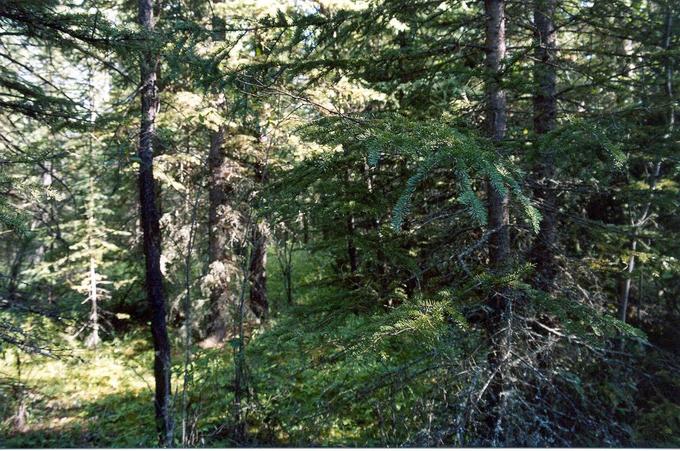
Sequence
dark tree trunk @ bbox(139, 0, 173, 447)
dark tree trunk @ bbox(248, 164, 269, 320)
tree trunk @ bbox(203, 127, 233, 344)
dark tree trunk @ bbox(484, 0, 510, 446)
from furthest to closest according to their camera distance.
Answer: dark tree trunk @ bbox(248, 164, 269, 320) → tree trunk @ bbox(203, 127, 233, 344) → dark tree trunk @ bbox(139, 0, 173, 447) → dark tree trunk @ bbox(484, 0, 510, 446)

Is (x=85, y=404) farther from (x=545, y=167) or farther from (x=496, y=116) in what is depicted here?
(x=545, y=167)

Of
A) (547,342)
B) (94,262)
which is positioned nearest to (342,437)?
(547,342)

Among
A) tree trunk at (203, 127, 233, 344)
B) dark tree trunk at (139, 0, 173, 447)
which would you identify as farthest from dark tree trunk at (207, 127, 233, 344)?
dark tree trunk at (139, 0, 173, 447)

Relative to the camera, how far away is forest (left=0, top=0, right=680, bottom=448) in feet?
11.6

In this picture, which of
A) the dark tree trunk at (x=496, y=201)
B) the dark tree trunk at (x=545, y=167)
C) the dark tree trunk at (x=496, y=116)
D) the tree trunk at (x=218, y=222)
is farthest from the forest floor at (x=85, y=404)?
the dark tree trunk at (x=545, y=167)

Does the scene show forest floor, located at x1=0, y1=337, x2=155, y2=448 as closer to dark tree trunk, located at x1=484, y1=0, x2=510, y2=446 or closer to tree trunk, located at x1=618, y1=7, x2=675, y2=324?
dark tree trunk, located at x1=484, y1=0, x2=510, y2=446

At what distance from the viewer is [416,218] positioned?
4820mm

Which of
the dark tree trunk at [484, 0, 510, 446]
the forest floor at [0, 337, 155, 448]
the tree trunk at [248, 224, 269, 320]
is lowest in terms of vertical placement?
the forest floor at [0, 337, 155, 448]

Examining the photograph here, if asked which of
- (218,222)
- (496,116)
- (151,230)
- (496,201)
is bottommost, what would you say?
(151,230)

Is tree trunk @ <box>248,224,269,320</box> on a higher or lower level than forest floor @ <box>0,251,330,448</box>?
higher

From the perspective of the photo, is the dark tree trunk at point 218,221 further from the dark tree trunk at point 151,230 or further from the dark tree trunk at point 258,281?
the dark tree trunk at point 151,230

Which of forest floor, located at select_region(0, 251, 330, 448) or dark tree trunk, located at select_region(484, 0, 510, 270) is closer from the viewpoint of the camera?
dark tree trunk, located at select_region(484, 0, 510, 270)

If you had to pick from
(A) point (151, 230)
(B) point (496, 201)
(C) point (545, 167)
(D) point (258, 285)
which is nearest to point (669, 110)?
(C) point (545, 167)

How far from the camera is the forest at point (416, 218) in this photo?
11.6ft
